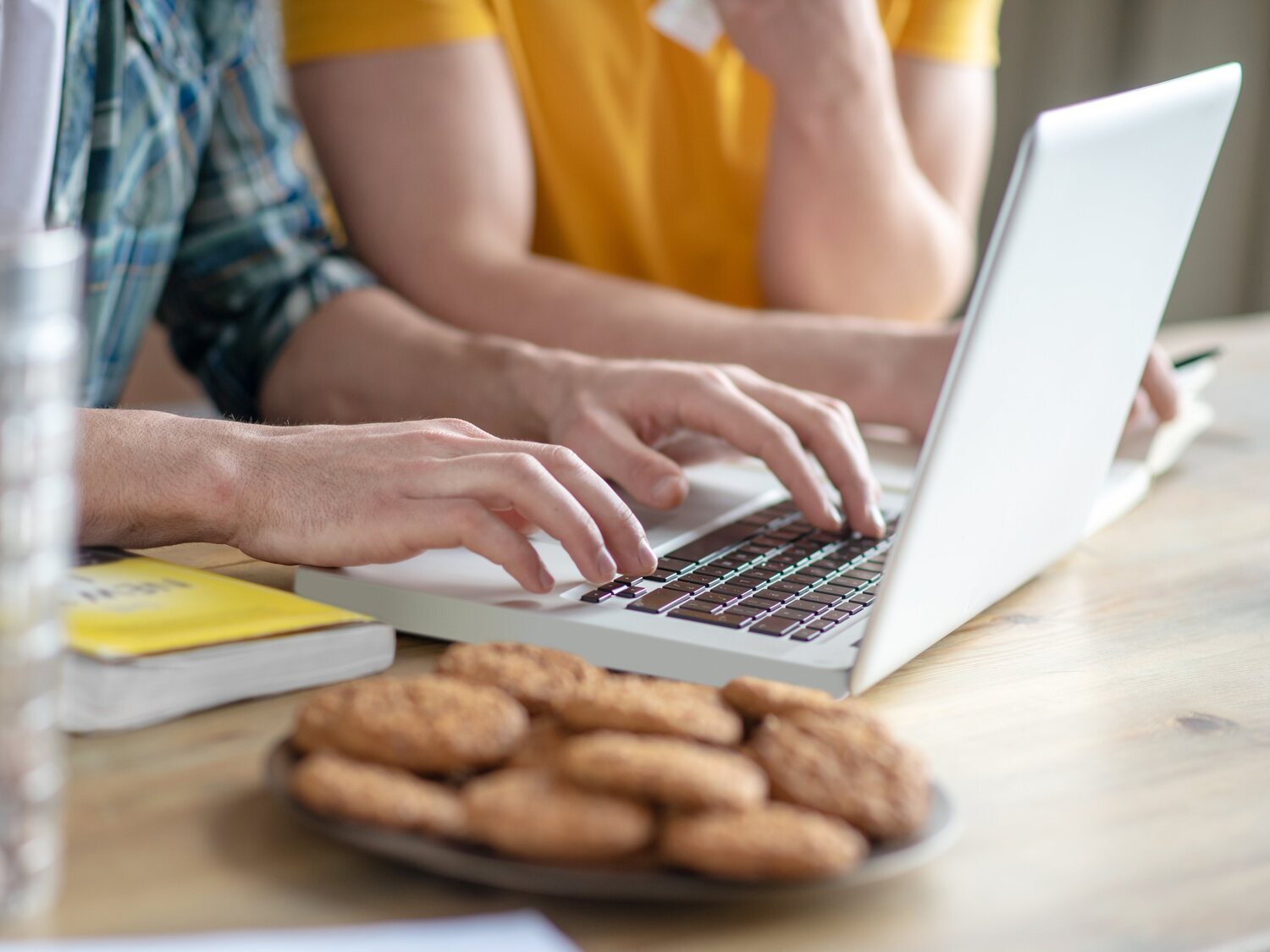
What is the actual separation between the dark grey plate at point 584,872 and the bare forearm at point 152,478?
0.29m

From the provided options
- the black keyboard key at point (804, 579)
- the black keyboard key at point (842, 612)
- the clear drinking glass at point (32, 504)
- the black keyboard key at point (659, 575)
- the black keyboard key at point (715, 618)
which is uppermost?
the clear drinking glass at point (32, 504)

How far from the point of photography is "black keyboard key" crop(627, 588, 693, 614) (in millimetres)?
631

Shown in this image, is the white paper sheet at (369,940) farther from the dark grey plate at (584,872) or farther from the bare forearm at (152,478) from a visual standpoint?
the bare forearm at (152,478)

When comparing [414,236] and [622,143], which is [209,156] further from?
→ [622,143]

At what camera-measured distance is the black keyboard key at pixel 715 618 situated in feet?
2.02

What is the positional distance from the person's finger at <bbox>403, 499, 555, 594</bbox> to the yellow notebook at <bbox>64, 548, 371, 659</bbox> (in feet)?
0.23

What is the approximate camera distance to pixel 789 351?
3.55 feet

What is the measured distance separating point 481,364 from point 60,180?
326 millimetres

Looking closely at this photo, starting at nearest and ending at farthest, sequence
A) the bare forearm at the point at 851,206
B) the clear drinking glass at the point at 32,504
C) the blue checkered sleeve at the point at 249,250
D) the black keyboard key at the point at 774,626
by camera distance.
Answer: the clear drinking glass at the point at 32,504, the black keyboard key at the point at 774,626, the blue checkered sleeve at the point at 249,250, the bare forearm at the point at 851,206

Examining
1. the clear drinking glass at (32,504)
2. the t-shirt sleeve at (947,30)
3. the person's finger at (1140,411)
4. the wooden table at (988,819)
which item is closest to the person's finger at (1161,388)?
the person's finger at (1140,411)

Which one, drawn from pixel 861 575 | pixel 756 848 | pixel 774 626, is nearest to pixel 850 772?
pixel 756 848

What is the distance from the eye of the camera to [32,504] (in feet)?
1.13

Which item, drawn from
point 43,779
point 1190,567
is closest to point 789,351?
point 1190,567

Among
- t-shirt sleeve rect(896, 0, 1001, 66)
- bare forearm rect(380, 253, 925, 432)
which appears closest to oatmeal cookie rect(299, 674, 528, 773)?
bare forearm rect(380, 253, 925, 432)
